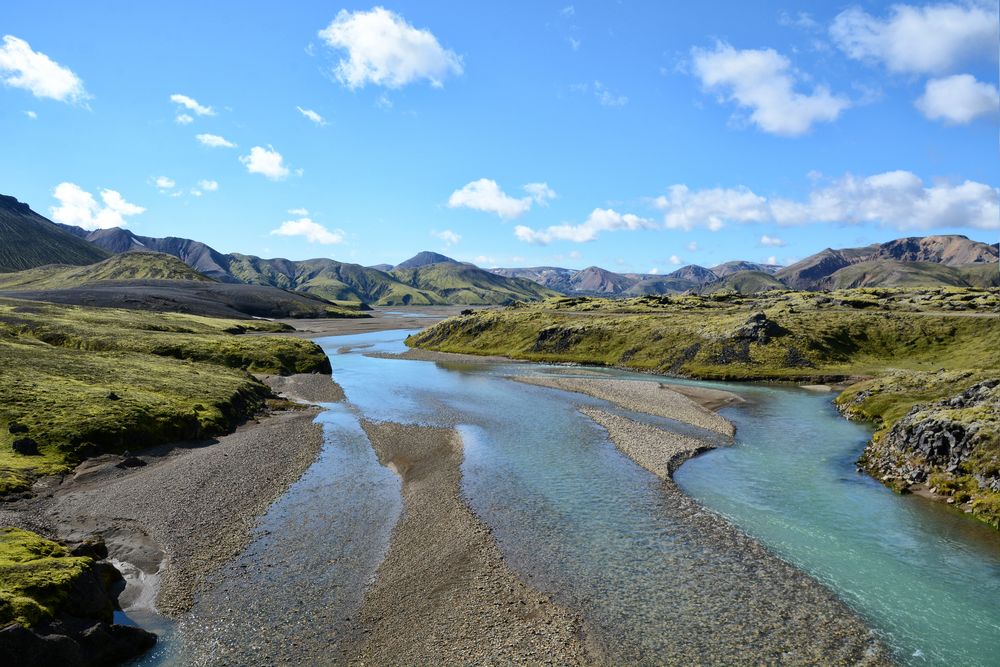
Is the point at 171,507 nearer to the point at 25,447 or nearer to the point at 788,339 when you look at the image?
the point at 25,447

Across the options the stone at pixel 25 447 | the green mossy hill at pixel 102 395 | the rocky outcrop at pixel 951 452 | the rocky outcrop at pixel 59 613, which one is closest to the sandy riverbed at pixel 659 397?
the rocky outcrop at pixel 951 452

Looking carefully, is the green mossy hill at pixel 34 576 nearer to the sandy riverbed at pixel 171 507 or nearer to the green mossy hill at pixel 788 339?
the sandy riverbed at pixel 171 507

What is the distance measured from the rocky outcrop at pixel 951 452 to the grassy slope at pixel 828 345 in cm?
1567

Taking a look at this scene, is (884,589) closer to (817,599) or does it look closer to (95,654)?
(817,599)

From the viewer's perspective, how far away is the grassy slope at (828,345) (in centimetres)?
8256

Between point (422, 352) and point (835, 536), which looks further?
Answer: point (422, 352)

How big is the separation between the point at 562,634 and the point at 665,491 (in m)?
22.5

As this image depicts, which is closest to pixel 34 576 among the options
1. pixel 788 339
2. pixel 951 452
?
pixel 951 452

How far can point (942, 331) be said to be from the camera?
121688 mm

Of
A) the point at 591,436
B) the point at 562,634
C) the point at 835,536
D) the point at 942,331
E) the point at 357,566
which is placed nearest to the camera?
the point at 562,634

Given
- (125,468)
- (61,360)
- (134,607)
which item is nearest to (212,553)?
(134,607)

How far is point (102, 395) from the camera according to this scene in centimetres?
5991

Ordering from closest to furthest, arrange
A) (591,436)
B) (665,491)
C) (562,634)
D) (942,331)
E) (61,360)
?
(562,634) → (665,491) → (591,436) → (61,360) → (942,331)

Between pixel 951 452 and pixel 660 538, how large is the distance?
30652mm
